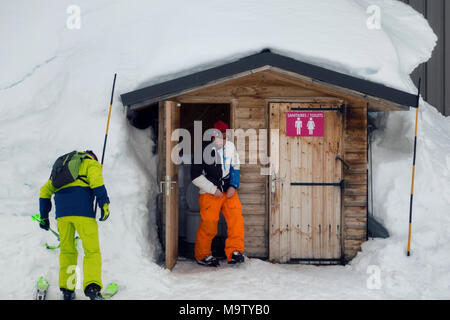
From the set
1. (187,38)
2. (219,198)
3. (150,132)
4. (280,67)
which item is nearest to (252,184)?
(219,198)

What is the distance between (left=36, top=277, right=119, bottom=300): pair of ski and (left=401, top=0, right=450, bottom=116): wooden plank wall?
11.0 metres

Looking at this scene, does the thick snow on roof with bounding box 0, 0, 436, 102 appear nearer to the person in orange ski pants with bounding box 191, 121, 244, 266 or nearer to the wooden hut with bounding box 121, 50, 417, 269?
the wooden hut with bounding box 121, 50, 417, 269

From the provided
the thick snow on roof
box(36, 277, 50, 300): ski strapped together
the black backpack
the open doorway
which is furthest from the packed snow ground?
the black backpack

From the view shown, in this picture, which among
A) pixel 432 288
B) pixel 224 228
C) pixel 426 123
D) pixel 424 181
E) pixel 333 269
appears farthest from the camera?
pixel 426 123

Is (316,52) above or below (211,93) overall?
above

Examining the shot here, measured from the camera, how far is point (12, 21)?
902 cm

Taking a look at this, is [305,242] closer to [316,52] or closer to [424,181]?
[424,181]

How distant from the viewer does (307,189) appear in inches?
269

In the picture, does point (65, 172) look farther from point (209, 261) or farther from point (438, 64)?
point (438, 64)

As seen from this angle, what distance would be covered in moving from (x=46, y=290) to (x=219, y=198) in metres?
2.78

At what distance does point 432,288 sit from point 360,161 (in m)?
2.26

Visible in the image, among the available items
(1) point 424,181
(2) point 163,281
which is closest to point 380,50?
(1) point 424,181

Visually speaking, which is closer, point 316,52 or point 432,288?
point 432,288

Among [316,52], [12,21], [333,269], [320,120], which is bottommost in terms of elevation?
[333,269]
